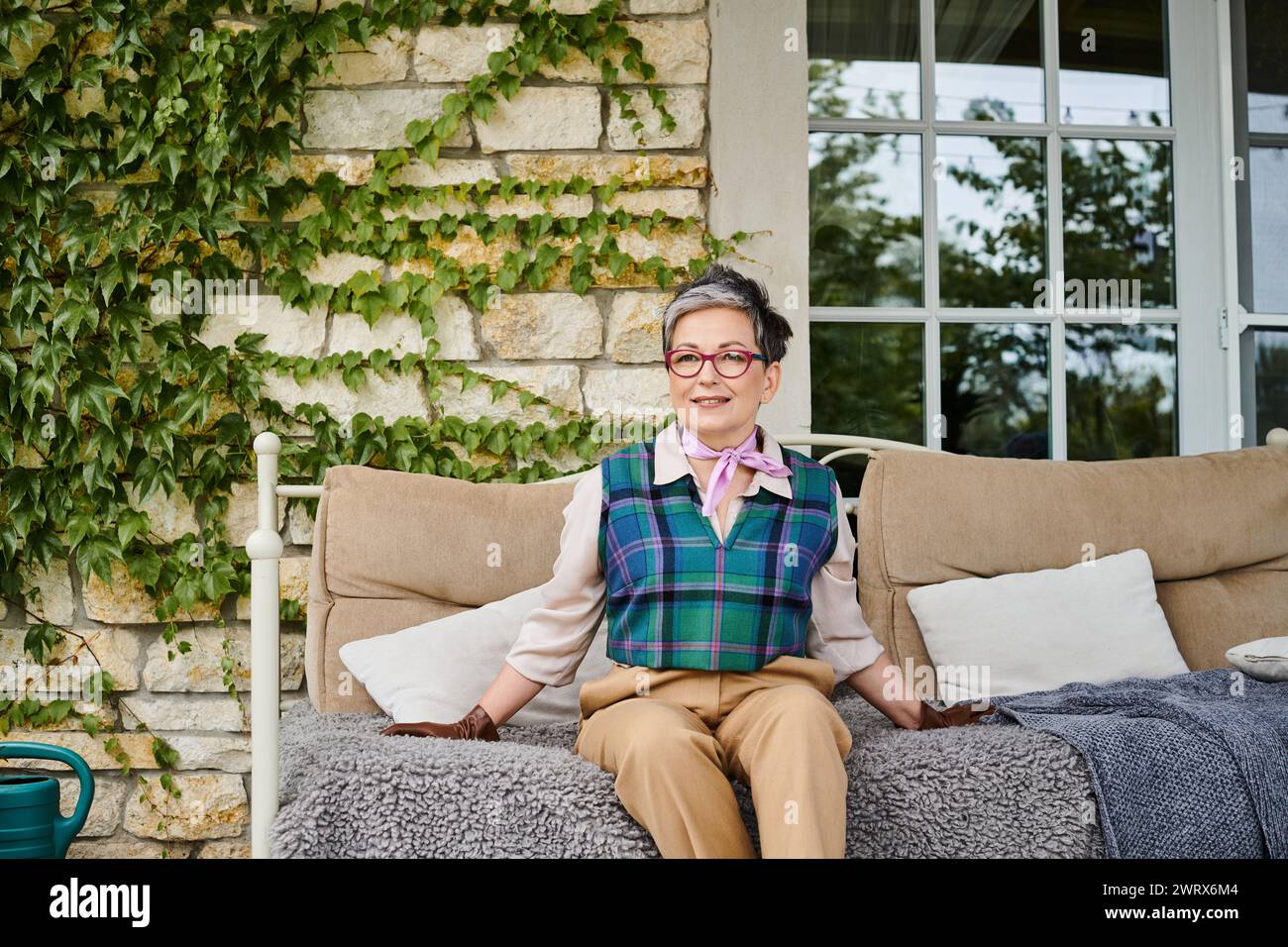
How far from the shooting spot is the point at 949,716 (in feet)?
5.66

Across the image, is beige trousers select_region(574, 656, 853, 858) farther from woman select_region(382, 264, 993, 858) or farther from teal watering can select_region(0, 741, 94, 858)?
teal watering can select_region(0, 741, 94, 858)

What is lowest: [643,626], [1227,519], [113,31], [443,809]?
[443,809]

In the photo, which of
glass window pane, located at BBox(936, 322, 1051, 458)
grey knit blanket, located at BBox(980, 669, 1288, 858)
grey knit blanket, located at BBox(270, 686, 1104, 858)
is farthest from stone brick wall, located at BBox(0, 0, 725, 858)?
grey knit blanket, located at BBox(980, 669, 1288, 858)

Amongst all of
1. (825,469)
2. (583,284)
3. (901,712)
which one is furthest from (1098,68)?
(901,712)

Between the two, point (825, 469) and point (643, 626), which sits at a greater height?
point (825, 469)

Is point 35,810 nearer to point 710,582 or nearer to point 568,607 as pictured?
point 568,607

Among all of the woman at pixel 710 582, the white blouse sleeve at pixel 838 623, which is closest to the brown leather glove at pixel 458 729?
the woman at pixel 710 582

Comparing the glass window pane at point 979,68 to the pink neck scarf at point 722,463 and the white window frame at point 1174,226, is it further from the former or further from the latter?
the pink neck scarf at point 722,463

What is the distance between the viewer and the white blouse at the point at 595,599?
1.64 m

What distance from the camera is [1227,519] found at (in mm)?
2162

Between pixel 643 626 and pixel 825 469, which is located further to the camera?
pixel 825 469

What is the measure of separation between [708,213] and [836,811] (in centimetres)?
156

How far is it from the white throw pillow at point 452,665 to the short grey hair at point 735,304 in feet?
1.79

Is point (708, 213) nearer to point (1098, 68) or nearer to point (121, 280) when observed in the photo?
point (1098, 68)
